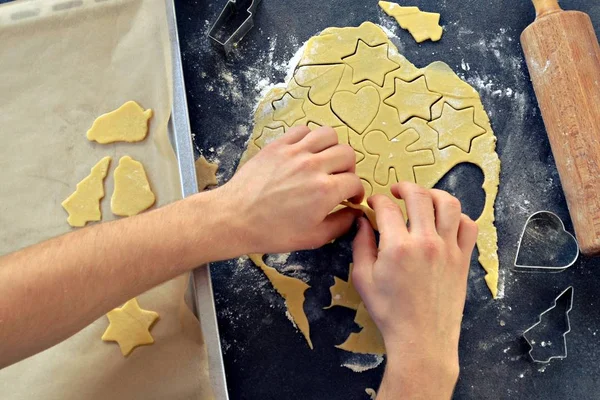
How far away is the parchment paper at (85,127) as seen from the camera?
3.44 feet

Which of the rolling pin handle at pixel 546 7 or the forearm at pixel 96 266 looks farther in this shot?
the rolling pin handle at pixel 546 7

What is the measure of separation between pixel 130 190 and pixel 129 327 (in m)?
0.27

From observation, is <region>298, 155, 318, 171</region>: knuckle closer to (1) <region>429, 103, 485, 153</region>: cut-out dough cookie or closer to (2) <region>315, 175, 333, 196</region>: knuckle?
(2) <region>315, 175, 333, 196</region>: knuckle

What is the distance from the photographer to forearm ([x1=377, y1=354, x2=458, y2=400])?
2.96 feet

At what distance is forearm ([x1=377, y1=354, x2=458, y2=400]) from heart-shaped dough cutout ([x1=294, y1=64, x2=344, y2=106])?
573mm

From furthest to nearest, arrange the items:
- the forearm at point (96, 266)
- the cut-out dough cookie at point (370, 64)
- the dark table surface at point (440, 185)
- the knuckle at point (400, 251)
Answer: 1. the cut-out dough cookie at point (370, 64)
2. the dark table surface at point (440, 185)
3. the knuckle at point (400, 251)
4. the forearm at point (96, 266)

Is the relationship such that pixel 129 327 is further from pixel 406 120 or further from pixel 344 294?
pixel 406 120

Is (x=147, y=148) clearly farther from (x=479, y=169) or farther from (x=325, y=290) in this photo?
(x=479, y=169)

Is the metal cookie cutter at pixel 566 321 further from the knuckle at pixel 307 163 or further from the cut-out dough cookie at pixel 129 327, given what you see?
the cut-out dough cookie at pixel 129 327

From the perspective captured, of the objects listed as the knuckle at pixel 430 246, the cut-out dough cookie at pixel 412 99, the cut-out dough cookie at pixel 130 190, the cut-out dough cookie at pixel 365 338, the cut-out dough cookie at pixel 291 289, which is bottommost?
the cut-out dough cookie at pixel 365 338

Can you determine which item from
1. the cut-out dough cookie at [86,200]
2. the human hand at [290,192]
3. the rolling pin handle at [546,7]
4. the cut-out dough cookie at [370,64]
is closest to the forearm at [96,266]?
the human hand at [290,192]

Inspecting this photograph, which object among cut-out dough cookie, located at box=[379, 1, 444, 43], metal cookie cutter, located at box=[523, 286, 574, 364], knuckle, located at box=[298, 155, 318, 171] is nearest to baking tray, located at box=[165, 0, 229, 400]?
knuckle, located at box=[298, 155, 318, 171]

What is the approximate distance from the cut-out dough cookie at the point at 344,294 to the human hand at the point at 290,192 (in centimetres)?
19

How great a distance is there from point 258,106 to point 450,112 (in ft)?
1.38
